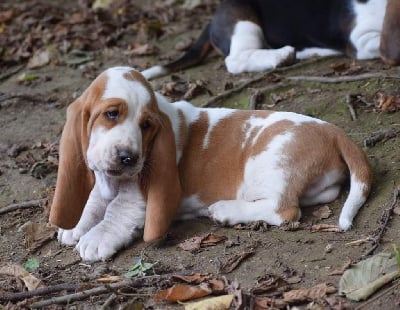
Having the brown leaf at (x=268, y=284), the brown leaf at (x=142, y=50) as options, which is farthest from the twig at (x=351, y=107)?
the brown leaf at (x=142, y=50)

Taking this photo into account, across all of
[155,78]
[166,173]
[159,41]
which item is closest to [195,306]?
[166,173]

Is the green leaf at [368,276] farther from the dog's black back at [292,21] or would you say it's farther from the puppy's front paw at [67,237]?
the dog's black back at [292,21]

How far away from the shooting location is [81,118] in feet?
13.8

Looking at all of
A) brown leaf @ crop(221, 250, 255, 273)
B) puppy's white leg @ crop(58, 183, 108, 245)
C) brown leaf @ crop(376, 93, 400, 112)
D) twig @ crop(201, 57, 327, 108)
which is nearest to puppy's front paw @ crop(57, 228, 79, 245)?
puppy's white leg @ crop(58, 183, 108, 245)

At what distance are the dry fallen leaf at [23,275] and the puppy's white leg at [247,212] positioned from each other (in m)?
1.02

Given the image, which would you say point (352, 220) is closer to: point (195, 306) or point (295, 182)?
point (295, 182)

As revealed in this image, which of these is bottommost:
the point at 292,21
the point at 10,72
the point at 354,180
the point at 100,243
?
the point at 10,72

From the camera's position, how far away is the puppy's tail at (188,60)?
22.6 ft

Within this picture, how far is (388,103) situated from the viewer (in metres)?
5.43

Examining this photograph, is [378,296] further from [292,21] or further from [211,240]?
[292,21]

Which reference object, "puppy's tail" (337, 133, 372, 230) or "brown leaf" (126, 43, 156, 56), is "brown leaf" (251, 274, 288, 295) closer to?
"puppy's tail" (337, 133, 372, 230)

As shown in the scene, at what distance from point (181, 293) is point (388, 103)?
2.50m

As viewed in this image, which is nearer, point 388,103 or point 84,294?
point 84,294

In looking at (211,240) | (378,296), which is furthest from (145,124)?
(378,296)
